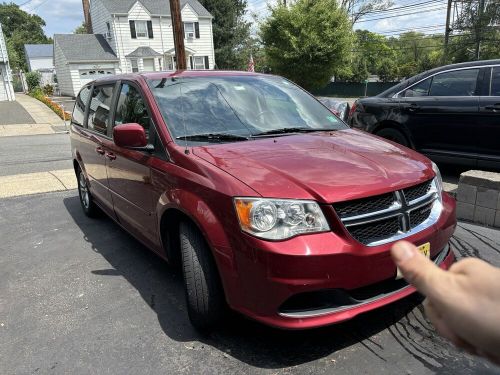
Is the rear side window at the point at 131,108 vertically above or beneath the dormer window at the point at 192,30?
beneath

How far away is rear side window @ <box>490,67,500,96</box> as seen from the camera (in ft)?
18.2

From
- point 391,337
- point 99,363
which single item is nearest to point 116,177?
point 99,363

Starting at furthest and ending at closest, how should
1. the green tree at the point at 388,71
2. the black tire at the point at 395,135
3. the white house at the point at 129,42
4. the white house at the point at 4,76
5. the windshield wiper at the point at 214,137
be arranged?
the green tree at the point at 388,71, the white house at the point at 129,42, the white house at the point at 4,76, the black tire at the point at 395,135, the windshield wiper at the point at 214,137

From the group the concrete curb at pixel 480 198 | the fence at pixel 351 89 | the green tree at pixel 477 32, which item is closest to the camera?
the concrete curb at pixel 480 198

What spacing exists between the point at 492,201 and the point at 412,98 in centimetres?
231

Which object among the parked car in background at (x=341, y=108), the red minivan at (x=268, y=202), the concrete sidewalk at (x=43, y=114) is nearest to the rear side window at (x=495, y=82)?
the parked car in background at (x=341, y=108)

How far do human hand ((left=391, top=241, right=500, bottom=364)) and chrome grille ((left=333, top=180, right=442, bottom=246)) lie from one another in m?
1.43

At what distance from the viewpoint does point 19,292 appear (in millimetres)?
3654

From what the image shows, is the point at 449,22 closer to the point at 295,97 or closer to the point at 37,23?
the point at 295,97

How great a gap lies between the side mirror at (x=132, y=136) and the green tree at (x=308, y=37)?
19.7 meters

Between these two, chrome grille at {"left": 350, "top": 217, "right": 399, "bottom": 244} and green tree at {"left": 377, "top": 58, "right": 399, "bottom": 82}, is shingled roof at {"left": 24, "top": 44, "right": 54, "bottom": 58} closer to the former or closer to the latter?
green tree at {"left": 377, "top": 58, "right": 399, "bottom": 82}

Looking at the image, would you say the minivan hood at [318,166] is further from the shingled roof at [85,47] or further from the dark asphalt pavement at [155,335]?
the shingled roof at [85,47]

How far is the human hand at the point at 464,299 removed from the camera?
849 mm

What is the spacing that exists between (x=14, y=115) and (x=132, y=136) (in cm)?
2209
